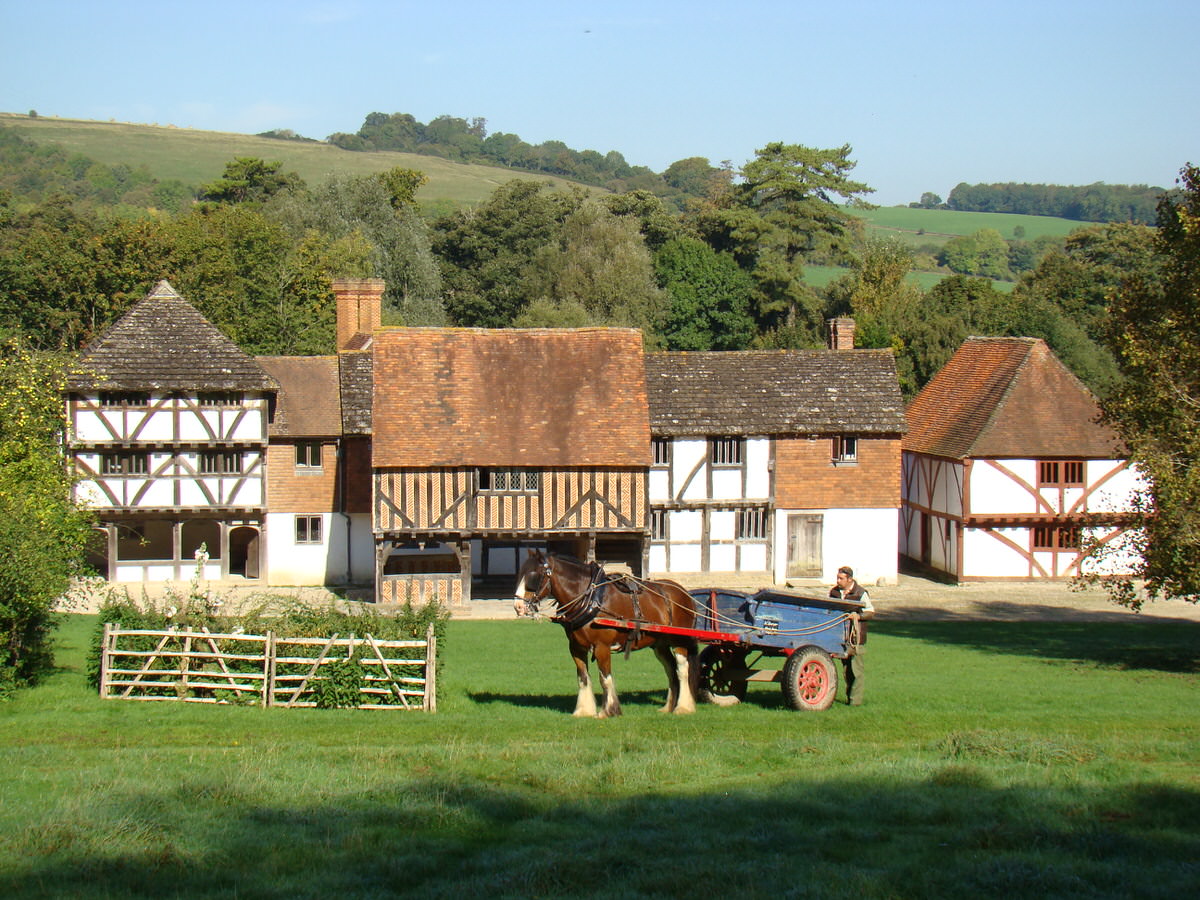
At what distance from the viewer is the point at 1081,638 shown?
27234 mm

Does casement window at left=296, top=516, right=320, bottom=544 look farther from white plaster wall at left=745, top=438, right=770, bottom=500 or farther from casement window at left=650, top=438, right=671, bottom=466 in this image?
white plaster wall at left=745, top=438, right=770, bottom=500

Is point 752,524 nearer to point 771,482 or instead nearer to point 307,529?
point 771,482

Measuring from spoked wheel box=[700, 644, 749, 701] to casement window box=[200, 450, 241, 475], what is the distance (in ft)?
68.5

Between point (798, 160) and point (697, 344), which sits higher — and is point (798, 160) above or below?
above

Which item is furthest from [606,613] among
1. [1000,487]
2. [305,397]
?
[1000,487]

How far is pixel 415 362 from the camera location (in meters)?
33.3

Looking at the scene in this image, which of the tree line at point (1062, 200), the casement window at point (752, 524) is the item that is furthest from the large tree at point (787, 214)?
the tree line at point (1062, 200)

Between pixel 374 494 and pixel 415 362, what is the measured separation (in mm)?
4163

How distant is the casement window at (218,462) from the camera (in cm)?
3416

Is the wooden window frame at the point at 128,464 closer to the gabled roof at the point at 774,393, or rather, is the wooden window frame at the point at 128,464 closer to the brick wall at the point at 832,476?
the gabled roof at the point at 774,393

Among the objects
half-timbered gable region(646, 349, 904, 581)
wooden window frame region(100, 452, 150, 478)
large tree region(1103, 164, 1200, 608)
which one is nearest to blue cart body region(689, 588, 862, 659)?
large tree region(1103, 164, 1200, 608)

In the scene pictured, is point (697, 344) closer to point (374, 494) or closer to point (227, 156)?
point (374, 494)

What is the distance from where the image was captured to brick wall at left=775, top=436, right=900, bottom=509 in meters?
35.4

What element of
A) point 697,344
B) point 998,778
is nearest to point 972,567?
point 998,778
